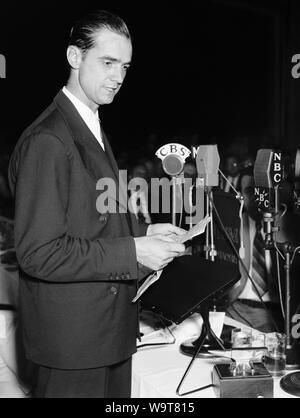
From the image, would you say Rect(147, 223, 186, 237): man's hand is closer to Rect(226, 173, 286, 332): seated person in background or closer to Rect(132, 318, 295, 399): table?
Rect(132, 318, 295, 399): table

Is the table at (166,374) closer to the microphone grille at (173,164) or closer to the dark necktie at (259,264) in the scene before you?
the microphone grille at (173,164)

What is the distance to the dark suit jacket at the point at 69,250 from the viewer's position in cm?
102

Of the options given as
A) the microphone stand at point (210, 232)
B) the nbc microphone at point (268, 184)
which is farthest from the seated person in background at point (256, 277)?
the nbc microphone at point (268, 184)

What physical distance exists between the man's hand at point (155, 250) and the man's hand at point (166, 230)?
0.66 ft

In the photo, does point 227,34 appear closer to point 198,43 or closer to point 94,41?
point 198,43

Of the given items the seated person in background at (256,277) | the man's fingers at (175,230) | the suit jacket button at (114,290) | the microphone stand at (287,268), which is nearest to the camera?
the suit jacket button at (114,290)

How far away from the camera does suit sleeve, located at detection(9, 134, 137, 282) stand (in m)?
1.01

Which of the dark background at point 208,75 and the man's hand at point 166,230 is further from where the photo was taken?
the dark background at point 208,75

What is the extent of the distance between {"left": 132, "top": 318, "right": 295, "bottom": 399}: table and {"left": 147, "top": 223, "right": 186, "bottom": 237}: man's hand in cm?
45

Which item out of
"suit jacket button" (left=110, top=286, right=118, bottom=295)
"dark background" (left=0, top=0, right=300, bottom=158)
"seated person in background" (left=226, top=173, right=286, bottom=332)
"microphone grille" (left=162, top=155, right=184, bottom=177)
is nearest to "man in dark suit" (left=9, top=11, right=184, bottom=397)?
"suit jacket button" (left=110, top=286, right=118, bottom=295)

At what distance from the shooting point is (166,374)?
1466 millimetres

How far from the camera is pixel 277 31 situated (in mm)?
6434

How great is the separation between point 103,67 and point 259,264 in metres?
1.64

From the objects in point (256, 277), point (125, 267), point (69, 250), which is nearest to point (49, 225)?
point (69, 250)
